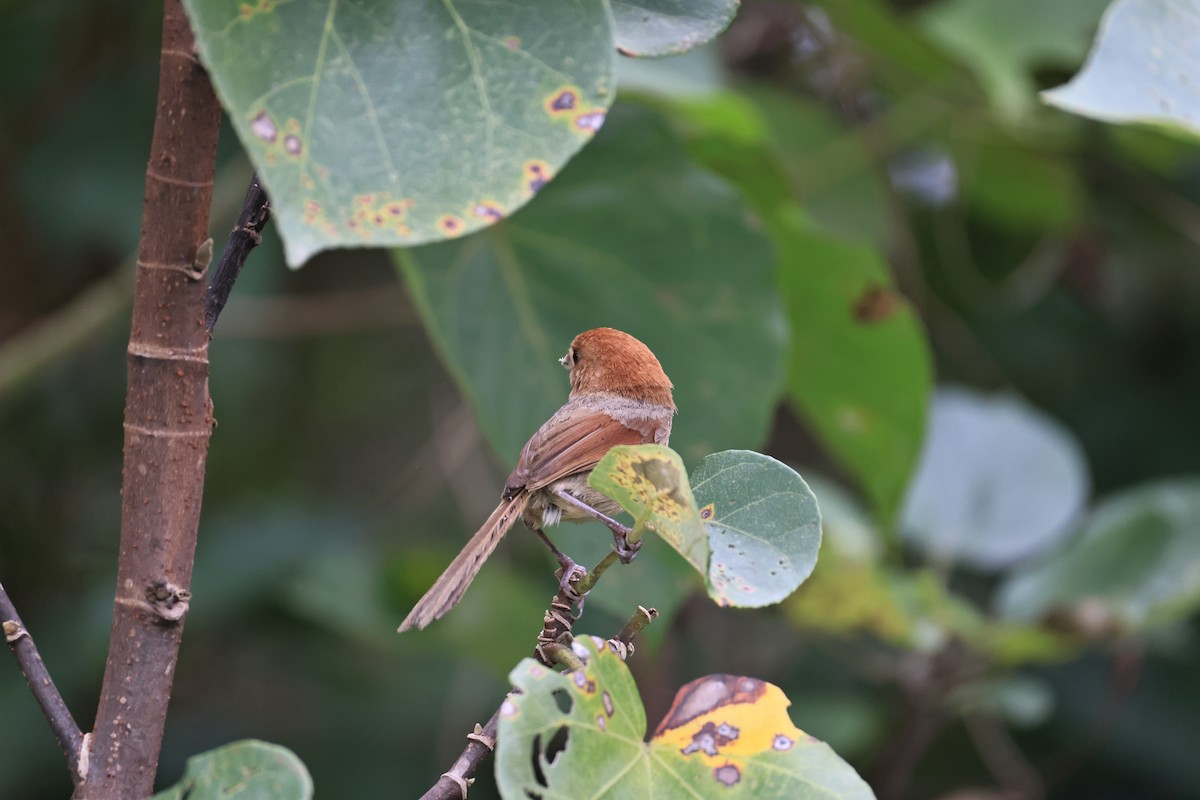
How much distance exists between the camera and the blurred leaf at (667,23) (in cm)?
51

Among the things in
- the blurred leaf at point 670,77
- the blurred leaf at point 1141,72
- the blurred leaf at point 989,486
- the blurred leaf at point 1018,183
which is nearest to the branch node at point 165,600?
the blurred leaf at point 1141,72

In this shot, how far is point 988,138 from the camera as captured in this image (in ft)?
6.04

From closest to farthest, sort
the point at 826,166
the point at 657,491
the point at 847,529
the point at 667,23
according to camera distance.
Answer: the point at 657,491 < the point at 667,23 < the point at 847,529 < the point at 826,166

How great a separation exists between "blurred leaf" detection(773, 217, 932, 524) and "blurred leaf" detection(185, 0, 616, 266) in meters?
0.77

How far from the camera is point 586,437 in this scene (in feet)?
1.60

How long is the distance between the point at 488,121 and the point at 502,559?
1695mm

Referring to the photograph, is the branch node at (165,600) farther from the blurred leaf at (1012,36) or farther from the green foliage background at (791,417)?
the blurred leaf at (1012,36)

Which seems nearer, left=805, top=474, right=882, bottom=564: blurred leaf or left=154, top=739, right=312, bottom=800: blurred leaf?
left=154, top=739, right=312, bottom=800: blurred leaf

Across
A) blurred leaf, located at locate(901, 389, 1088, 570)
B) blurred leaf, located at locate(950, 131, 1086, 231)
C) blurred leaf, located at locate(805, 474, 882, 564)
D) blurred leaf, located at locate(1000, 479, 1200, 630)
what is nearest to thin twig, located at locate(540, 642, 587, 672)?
blurred leaf, located at locate(805, 474, 882, 564)

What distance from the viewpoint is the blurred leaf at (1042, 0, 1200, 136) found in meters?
0.55

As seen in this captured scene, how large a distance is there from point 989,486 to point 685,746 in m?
1.34

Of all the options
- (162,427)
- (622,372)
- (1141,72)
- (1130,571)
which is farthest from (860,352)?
(162,427)

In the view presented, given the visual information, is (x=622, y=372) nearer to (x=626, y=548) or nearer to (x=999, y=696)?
(x=626, y=548)

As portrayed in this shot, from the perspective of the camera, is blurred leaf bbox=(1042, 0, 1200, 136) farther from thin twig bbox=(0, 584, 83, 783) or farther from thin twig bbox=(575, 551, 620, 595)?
thin twig bbox=(0, 584, 83, 783)
